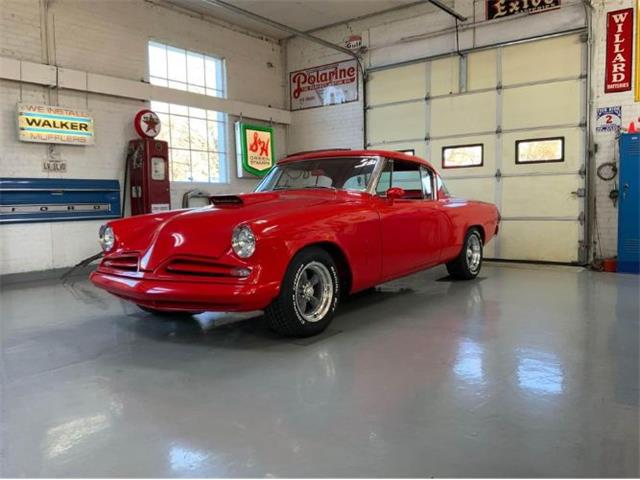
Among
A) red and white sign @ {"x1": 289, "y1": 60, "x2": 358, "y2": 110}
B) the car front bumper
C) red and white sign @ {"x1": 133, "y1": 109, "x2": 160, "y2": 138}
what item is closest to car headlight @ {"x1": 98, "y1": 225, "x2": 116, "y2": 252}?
the car front bumper

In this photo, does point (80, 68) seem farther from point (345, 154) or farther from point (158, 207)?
point (345, 154)

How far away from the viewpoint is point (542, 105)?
7.91m

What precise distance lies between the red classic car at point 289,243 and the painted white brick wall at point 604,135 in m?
3.86

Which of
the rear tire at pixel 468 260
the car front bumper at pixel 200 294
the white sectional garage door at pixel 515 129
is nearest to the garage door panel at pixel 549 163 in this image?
the white sectional garage door at pixel 515 129

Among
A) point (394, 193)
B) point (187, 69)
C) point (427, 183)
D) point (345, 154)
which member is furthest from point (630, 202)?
point (187, 69)

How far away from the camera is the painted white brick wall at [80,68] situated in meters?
6.75

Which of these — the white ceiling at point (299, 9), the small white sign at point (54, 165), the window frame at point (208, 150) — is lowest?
the small white sign at point (54, 165)

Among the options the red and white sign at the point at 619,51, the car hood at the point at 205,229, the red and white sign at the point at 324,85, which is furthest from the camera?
the red and white sign at the point at 324,85

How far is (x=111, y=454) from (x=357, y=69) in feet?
29.8

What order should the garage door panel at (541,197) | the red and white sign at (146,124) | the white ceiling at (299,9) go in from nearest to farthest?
1. the garage door panel at (541,197)
2. the red and white sign at (146,124)
3. the white ceiling at (299,9)

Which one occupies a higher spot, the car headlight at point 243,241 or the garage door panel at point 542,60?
the garage door panel at point 542,60

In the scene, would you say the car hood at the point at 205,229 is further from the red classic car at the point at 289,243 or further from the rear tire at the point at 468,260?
the rear tire at the point at 468,260

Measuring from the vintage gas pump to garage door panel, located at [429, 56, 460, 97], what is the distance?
474 cm

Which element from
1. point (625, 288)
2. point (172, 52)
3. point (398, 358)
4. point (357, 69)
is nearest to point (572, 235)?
point (625, 288)
